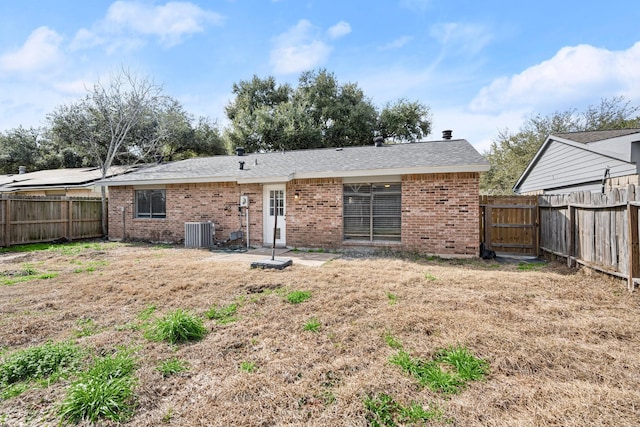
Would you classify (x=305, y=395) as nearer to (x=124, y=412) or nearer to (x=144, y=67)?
(x=124, y=412)

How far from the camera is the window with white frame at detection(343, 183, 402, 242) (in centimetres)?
895

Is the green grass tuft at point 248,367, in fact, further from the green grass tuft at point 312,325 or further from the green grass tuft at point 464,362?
the green grass tuft at point 464,362

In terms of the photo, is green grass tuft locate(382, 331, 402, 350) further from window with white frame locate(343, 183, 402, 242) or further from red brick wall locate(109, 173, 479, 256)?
window with white frame locate(343, 183, 402, 242)

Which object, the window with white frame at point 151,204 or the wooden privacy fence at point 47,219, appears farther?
the window with white frame at point 151,204

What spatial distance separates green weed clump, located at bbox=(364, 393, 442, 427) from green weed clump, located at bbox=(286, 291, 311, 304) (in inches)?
93.5

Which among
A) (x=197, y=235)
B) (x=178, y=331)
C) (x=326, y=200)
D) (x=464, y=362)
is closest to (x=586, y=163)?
(x=326, y=200)

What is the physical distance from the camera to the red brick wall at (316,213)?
8.23 m

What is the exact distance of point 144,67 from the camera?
1567cm

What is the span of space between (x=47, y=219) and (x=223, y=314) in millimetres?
11778

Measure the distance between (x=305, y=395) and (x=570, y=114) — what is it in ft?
90.4

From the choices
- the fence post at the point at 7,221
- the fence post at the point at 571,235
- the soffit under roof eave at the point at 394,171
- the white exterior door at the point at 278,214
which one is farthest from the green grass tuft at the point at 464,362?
the fence post at the point at 7,221

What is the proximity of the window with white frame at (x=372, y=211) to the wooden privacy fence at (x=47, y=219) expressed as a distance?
11222mm

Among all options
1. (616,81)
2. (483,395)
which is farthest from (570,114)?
(483,395)

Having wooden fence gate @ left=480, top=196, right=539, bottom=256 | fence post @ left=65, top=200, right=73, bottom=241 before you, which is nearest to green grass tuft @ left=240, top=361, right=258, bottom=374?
wooden fence gate @ left=480, top=196, right=539, bottom=256
